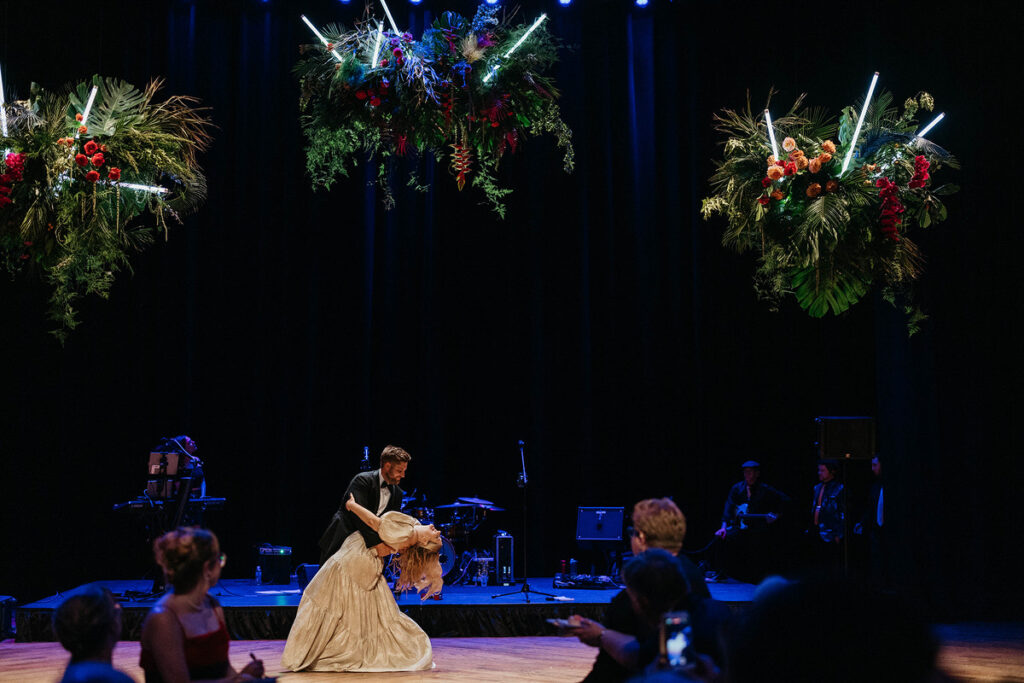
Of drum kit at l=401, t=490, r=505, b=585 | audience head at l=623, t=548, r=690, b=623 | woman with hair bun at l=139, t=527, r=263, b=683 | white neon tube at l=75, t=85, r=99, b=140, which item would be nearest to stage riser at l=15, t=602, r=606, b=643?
drum kit at l=401, t=490, r=505, b=585

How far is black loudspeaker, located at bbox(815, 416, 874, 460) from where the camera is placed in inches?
327

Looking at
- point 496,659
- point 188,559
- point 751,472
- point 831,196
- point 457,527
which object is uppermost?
point 831,196

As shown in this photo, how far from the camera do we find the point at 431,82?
4863 millimetres

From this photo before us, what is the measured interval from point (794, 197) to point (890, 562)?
4890mm

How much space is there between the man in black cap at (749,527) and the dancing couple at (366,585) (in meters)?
4.74

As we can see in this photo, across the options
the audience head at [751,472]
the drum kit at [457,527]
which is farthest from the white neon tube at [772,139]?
the audience head at [751,472]

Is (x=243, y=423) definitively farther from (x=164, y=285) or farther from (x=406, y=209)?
(x=406, y=209)

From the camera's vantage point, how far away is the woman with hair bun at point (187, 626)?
262 cm

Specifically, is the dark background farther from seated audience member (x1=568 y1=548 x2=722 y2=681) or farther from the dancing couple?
seated audience member (x1=568 y1=548 x2=722 y2=681)

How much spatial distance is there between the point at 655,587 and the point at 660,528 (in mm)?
577

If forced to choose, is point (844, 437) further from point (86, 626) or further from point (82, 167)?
point (86, 626)

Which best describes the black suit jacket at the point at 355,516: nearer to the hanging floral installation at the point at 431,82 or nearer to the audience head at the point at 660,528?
the hanging floral installation at the point at 431,82

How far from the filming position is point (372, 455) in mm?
10336

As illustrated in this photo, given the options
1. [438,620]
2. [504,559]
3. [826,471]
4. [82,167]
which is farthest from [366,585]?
[826,471]
